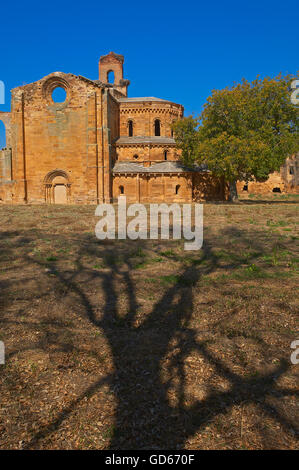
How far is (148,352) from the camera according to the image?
518 cm

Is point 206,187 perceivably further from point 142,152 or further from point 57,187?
point 57,187

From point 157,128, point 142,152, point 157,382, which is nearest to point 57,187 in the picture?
point 142,152

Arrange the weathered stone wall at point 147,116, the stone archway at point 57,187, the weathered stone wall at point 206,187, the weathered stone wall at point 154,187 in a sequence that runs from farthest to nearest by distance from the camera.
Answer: the weathered stone wall at point 147,116, the weathered stone wall at point 206,187, the weathered stone wall at point 154,187, the stone archway at point 57,187

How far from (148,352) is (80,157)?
28.4 m

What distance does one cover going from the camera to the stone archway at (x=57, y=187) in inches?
1237

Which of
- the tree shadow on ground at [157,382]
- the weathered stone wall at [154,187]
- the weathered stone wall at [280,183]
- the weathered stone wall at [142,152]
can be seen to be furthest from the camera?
the weathered stone wall at [280,183]

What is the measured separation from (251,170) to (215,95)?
7.51 meters

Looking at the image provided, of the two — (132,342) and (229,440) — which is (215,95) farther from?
(229,440)

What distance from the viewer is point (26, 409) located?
12.6 ft

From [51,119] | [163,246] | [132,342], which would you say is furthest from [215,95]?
[132,342]

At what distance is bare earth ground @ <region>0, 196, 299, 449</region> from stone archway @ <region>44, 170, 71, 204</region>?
22.0 meters

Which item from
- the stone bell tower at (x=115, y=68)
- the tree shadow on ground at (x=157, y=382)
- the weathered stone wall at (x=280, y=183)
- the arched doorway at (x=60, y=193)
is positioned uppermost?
the stone bell tower at (x=115, y=68)

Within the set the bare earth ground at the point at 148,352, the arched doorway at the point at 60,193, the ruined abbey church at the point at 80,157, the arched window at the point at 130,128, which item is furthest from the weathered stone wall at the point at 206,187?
the bare earth ground at the point at 148,352

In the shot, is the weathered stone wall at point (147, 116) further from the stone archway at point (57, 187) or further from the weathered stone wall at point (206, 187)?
the stone archway at point (57, 187)
